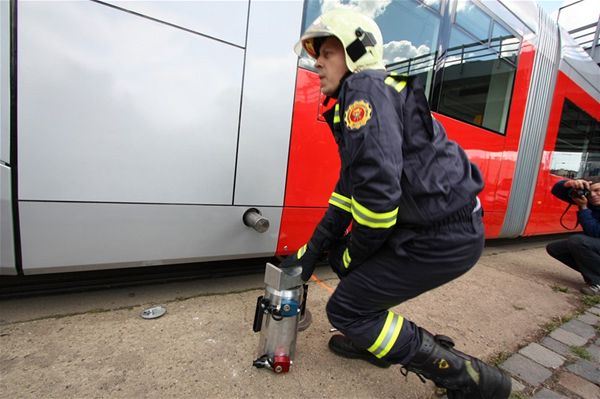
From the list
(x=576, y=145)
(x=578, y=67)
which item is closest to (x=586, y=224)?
(x=578, y=67)

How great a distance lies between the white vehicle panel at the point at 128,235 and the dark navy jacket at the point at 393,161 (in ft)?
3.76

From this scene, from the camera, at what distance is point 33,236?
1.75 metres

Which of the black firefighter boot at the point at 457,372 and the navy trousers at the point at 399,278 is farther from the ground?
the navy trousers at the point at 399,278

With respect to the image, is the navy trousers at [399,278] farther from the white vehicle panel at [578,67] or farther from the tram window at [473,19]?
the white vehicle panel at [578,67]

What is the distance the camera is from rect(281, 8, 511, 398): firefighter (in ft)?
3.94

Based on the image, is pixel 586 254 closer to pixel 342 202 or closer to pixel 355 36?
pixel 342 202

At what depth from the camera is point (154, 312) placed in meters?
2.14

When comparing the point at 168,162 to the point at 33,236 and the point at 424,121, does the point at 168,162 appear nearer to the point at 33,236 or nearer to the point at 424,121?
the point at 33,236

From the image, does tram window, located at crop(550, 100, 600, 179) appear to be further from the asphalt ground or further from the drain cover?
the drain cover

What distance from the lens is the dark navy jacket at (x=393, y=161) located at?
1175 millimetres

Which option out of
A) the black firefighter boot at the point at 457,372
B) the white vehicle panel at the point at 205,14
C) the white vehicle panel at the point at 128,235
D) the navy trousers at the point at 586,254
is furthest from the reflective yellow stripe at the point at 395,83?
the navy trousers at the point at 586,254

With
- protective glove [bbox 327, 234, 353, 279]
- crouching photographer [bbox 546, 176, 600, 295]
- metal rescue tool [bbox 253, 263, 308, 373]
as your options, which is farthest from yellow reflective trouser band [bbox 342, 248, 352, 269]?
crouching photographer [bbox 546, 176, 600, 295]

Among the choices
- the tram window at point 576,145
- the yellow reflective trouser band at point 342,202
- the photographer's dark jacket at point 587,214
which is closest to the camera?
the yellow reflective trouser band at point 342,202

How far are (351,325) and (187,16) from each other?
1.92m
